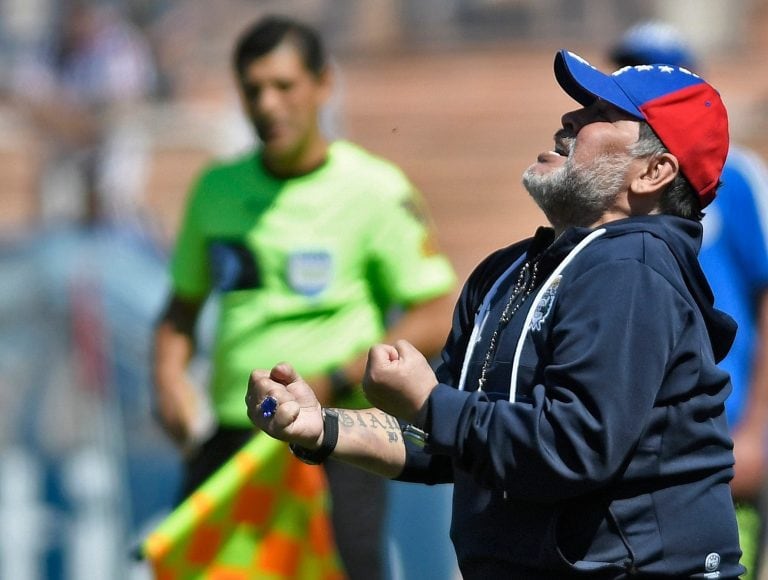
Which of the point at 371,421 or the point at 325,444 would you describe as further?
the point at 371,421

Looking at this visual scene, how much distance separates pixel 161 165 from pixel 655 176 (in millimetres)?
7806

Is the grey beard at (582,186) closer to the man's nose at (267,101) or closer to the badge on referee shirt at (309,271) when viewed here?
the badge on referee shirt at (309,271)

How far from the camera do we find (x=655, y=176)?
2.62m

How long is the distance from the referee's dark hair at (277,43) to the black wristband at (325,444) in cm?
222

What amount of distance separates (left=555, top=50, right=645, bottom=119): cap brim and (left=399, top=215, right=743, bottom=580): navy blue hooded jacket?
0.65 ft

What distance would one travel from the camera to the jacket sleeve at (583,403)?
2.39 m

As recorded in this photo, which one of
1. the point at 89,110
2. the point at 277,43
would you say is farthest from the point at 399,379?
the point at 89,110

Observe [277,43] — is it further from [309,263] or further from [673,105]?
[673,105]

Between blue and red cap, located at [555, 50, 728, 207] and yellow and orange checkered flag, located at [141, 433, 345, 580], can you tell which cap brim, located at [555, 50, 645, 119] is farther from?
yellow and orange checkered flag, located at [141, 433, 345, 580]

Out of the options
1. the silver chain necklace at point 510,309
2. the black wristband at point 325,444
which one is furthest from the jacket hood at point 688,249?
the black wristband at point 325,444

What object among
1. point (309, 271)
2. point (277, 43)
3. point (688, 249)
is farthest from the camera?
point (277, 43)

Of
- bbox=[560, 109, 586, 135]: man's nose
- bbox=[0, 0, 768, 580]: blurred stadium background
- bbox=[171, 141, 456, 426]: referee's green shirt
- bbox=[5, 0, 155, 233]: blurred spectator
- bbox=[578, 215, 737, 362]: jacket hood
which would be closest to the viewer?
bbox=[578, 215, 737, 362]: jacket hood

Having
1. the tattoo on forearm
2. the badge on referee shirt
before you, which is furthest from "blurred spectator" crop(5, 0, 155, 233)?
the tattoo on forearm

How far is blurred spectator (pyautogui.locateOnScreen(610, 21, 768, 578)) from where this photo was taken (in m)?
4.48
